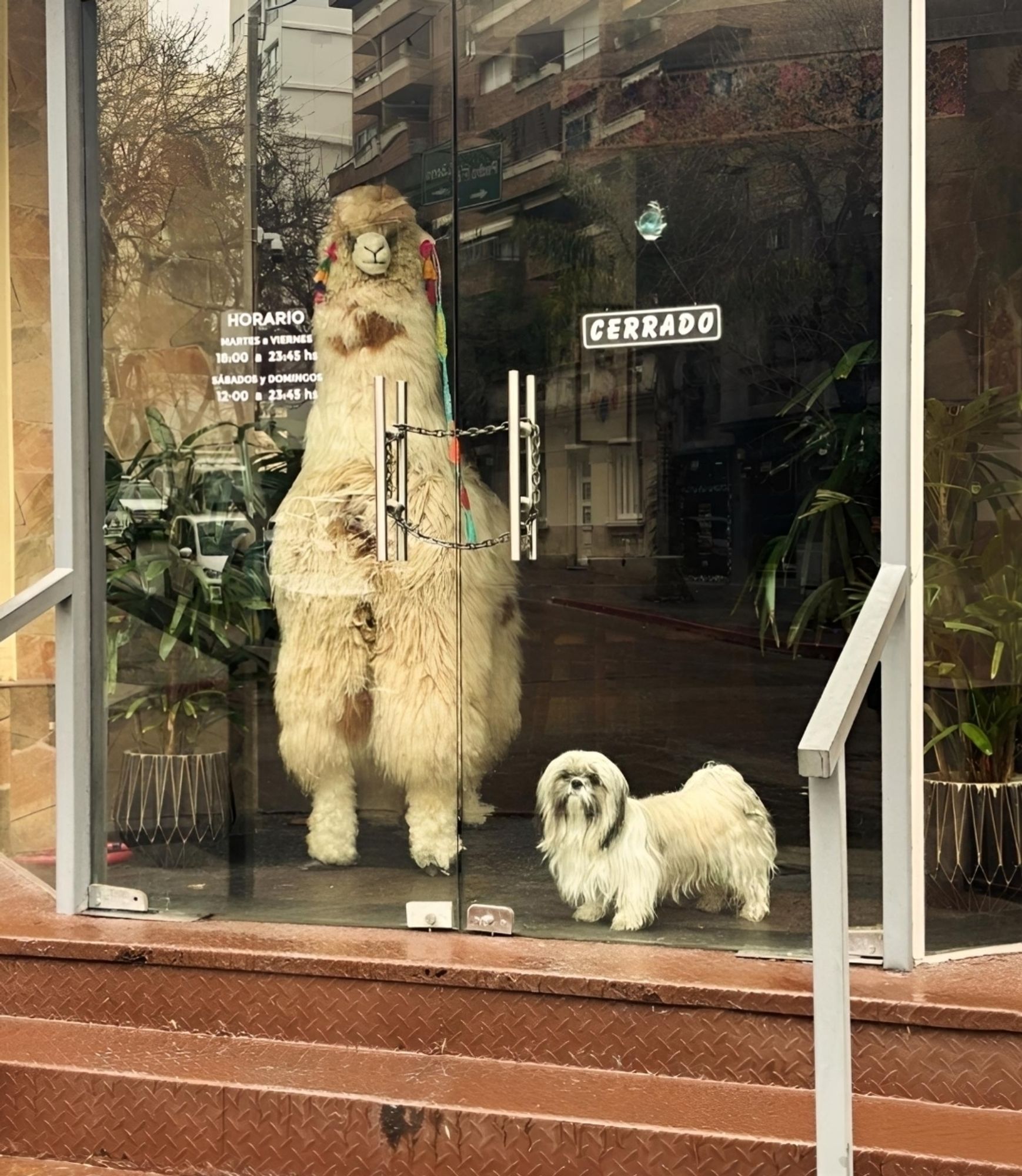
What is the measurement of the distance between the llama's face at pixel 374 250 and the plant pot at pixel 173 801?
4.67 ft

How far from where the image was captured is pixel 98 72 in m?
3.88

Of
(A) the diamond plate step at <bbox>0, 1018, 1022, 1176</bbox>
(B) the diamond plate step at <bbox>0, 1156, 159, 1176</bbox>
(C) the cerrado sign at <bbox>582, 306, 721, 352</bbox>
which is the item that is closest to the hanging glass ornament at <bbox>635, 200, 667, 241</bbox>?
(C) the cerrado sign at <bbox>582, 306, 721, 352</bbox>

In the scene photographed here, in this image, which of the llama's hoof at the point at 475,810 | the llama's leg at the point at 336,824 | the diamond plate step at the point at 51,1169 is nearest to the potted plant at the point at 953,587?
the llama's hoof at the point at 475,810

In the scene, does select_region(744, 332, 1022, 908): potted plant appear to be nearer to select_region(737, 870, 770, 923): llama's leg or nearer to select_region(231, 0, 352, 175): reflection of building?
select_region(737, 870, 770, 923): llama's leg

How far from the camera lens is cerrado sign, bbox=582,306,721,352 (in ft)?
11.1

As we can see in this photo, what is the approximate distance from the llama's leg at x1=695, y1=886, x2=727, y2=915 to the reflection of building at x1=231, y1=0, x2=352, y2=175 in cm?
215

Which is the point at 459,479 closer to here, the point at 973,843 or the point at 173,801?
the point at 173,801

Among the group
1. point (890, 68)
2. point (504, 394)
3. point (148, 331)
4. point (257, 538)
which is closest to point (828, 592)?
point (504, 394)

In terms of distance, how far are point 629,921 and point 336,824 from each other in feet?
2.97

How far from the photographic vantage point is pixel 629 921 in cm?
341

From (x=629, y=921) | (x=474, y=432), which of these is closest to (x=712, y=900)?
(x=629, y=921)

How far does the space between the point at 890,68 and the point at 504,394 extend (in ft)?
3.92

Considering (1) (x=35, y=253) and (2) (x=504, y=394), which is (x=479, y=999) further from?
(1) (x=35, y=253)

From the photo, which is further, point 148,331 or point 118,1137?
point 148,331
